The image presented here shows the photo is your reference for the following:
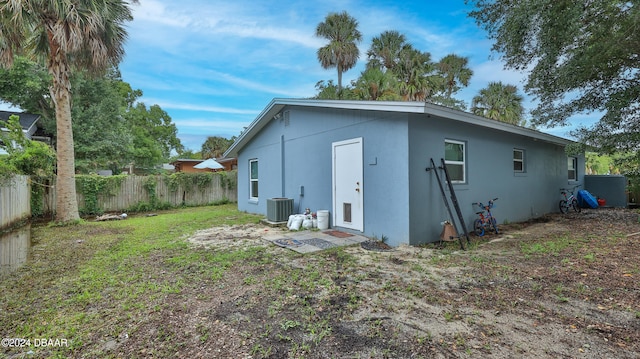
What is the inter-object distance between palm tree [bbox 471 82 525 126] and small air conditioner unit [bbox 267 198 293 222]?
15795 mm

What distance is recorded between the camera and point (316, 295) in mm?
Result: 3322

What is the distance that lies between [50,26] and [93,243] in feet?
20.0

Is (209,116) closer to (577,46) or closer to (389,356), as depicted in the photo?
(577,46)

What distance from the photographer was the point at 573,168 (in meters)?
11.7

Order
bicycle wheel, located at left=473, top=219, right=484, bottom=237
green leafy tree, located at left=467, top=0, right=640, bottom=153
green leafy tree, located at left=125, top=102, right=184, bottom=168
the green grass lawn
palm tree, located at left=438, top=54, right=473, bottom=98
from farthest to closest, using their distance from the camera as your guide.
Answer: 1. green leafy tree, located at left=125, top=102, right=184, bottom=168
2. palm tree, located at left=438, top=54, right=473, bottom=98
3. bicycle wheel, located at left=473, top=219, right=484, bottom=237
4. green leafy tree, located at left=467, top=0, right=640, bottom=153
5. the green grass lawn

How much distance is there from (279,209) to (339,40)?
46.3 feet

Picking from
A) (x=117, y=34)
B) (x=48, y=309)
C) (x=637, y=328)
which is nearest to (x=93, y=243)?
(x=48, y=309)

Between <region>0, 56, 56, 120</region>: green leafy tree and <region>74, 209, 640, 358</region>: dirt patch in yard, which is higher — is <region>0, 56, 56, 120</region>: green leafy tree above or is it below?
above

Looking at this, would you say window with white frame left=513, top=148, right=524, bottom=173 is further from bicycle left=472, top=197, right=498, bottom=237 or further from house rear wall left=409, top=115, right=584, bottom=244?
bicycle left=472, top=197, right=498, bottom=237

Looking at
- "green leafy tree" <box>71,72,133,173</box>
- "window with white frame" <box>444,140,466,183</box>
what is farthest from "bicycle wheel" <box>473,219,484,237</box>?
"green leafy tree" <box>71,72,133,173</box>

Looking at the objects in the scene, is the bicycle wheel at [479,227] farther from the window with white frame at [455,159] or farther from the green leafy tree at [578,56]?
the green leafy tree at [578,56]

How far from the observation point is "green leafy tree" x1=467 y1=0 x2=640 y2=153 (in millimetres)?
5742

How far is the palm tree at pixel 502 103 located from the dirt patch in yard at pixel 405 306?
50.1 feet

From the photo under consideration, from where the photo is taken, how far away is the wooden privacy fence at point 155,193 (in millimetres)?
11630
